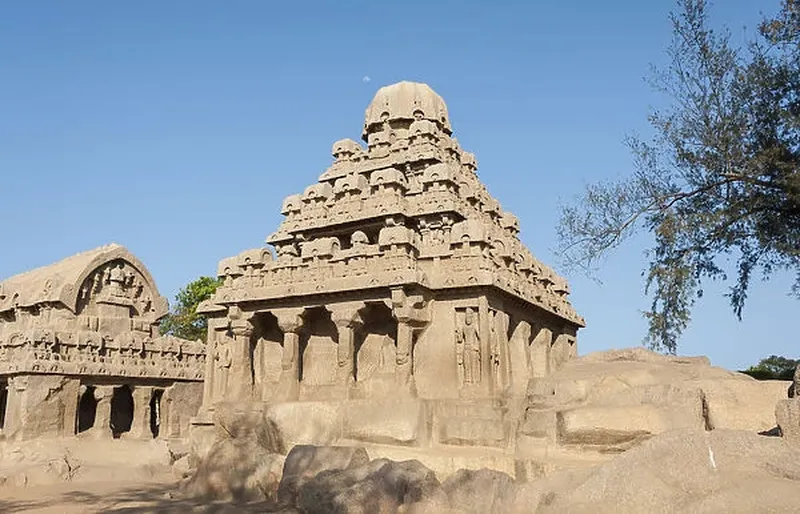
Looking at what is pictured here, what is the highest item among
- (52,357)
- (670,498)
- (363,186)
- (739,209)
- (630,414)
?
(363,186)

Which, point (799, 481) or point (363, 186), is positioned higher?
point (363, 186)

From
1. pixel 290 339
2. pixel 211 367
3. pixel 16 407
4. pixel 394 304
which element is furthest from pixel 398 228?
pixel 16 407

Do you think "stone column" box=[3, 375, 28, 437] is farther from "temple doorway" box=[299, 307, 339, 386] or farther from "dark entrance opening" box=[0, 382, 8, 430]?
"temple doorway" box=[299, 307, 339, 386]

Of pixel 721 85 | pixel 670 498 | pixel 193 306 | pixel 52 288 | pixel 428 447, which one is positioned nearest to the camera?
pixel 670 498

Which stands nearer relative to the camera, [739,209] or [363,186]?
[739,209]

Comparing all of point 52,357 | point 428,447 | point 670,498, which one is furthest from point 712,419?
point 52,357

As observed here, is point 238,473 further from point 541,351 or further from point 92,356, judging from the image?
point 92,356

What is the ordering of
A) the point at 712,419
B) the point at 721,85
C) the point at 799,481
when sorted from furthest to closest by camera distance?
1. the point at 721,85
2. the point at 712,419
3. the point at 799,481

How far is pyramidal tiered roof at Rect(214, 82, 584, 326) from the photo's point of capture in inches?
717

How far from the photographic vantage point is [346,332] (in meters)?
18.5

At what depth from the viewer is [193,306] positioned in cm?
4684

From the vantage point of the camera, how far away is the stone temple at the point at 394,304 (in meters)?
17.3

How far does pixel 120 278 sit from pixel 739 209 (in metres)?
24.4

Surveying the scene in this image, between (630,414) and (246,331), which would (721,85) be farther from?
(246,331)
